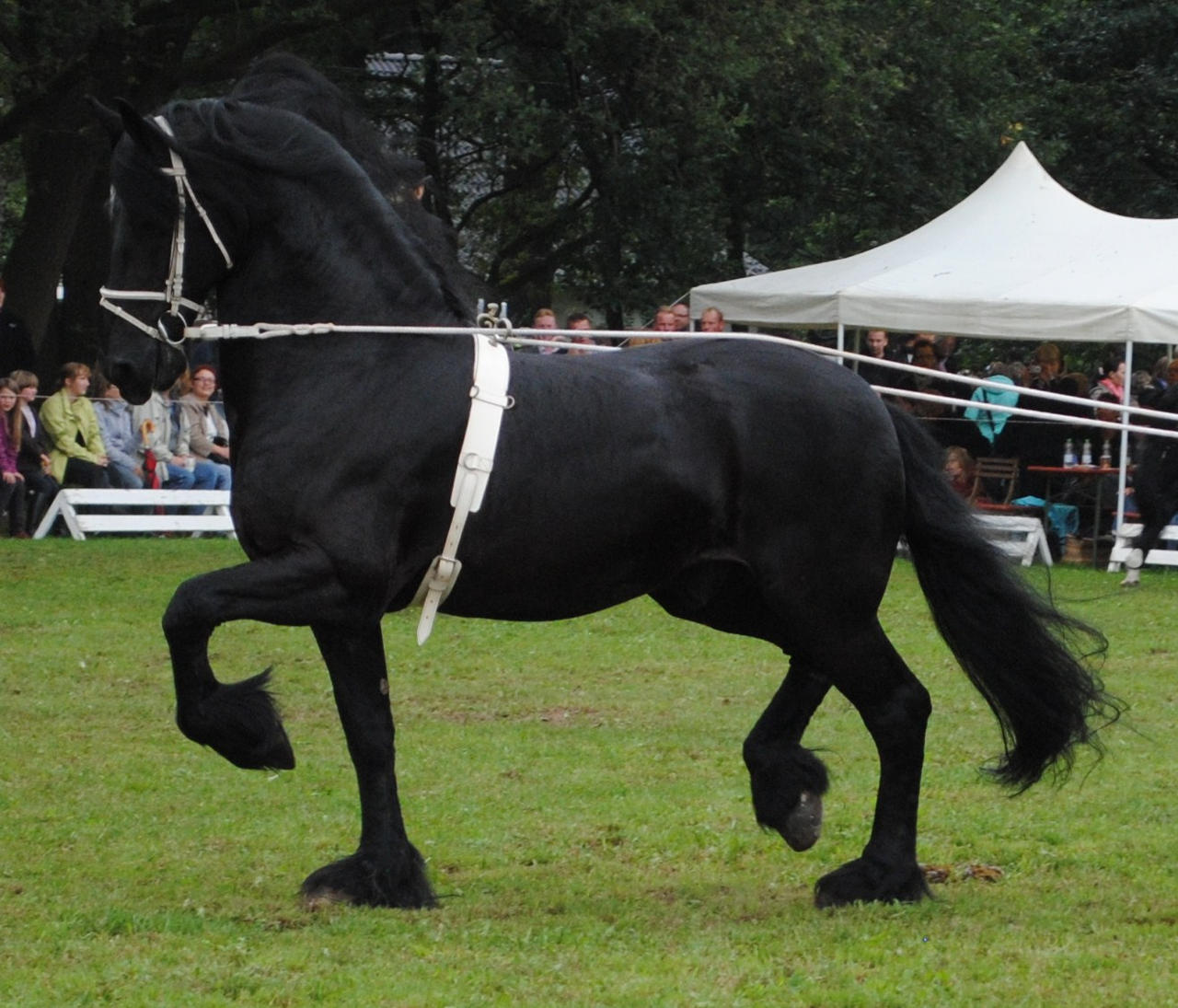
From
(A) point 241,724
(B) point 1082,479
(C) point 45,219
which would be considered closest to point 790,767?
(A) point 241,724

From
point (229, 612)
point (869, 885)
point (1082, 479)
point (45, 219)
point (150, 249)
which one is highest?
point (45, 219)

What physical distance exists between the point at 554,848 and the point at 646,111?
15454mm

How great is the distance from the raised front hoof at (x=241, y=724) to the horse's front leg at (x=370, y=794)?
0.22 metres

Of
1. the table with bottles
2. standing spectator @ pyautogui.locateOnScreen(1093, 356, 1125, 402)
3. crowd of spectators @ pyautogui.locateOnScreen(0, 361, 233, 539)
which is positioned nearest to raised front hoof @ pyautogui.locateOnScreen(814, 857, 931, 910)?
the table with bottles

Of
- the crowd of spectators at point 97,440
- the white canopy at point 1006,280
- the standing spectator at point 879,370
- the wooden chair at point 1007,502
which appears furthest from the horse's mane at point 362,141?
the white canopy at point 1006,280

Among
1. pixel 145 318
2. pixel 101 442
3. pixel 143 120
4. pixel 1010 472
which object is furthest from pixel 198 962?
A: pixel 1010 472

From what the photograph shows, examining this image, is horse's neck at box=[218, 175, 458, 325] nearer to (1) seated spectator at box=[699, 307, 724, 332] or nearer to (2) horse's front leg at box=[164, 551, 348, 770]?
(2) horse's front leg at box=[164, 551, 348, 770]

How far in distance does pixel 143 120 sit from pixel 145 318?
0.57 m

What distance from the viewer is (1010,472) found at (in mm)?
17750

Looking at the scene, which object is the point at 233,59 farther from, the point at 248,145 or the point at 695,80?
the point at 248,145

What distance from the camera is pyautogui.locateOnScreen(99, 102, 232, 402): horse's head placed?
18.1 ft

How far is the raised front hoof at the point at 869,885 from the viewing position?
19.1 ft

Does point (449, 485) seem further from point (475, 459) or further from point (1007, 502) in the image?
point (1007, 502)

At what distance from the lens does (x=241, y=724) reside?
18.1ft
